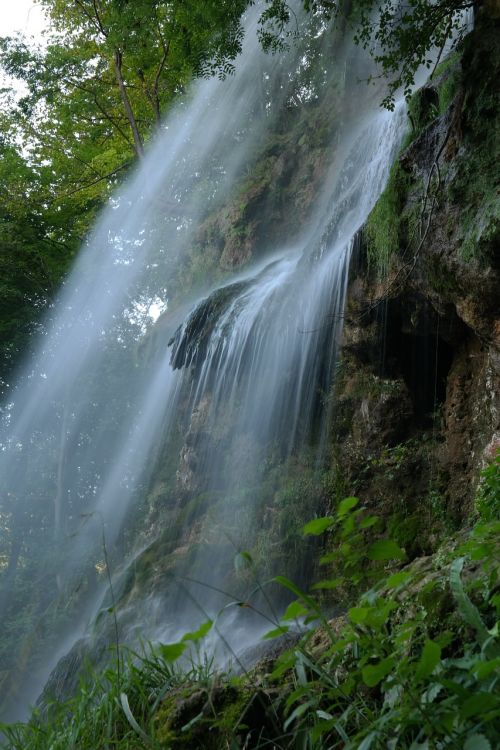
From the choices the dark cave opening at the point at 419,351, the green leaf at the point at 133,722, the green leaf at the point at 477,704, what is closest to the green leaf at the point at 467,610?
the green leaf at the point at 477,704

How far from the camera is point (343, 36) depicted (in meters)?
14.4

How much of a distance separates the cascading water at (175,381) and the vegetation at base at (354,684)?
19.7 inches

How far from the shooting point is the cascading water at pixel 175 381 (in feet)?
28.6

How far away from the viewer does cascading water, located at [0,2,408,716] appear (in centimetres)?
873

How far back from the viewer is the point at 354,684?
72.7 inches

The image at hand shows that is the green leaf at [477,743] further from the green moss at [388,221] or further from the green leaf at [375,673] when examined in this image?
the green moss at [388,221]

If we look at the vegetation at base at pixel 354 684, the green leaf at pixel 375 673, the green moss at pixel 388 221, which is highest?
the green moss at pixel 388 221

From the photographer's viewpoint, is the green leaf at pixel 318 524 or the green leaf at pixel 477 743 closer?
the green leaf at pixel 477 743

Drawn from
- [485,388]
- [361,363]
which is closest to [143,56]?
[361,363]

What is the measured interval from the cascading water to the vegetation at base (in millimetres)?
501

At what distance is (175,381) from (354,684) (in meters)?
12.8

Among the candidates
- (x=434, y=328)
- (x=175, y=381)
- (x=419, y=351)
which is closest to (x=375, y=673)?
(x=434, y=328)

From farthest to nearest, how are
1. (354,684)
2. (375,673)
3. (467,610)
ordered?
(354,684) < (467,610) < (375,673)

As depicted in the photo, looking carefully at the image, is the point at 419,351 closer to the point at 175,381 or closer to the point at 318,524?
the point at 318,524
